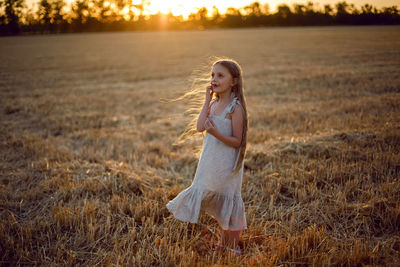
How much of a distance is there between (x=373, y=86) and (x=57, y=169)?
10.5 m

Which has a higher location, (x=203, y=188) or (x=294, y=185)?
(x=203, y=188)

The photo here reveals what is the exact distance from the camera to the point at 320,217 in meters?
2.70

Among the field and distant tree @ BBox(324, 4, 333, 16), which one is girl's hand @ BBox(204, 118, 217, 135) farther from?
distant tree @ BBox(324, 4, 333, 16)

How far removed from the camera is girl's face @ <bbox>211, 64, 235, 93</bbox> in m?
2.09

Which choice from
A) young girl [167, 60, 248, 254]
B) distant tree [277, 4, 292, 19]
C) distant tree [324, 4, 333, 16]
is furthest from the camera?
distant tree [277, 4, 292, 19]

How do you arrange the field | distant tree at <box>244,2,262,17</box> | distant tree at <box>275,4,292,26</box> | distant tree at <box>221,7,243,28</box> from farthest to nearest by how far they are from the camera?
distant tree at <box>244,2,262,17</box> → distant tree at <box>221,7,243,28</box> → distant tree at <box>275,4,292,26</box> → the field

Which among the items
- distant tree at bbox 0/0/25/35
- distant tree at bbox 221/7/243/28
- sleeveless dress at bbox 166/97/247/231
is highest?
distant tree at bbox 221/7/243/28

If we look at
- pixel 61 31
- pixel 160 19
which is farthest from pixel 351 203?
pixel 160 19

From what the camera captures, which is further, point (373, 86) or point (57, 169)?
point (373, 86)

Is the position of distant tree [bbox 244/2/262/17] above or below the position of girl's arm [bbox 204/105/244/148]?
above

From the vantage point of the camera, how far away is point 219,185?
2.16 meters

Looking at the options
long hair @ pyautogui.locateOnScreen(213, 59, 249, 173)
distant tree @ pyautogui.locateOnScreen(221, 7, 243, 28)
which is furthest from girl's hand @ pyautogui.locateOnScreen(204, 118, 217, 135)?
distant tree @ pyautogui.locateOnScreen(221, 7, 243, 28)

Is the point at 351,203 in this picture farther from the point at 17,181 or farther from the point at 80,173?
the point at 17,181

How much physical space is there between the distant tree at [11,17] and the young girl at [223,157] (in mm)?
46661
